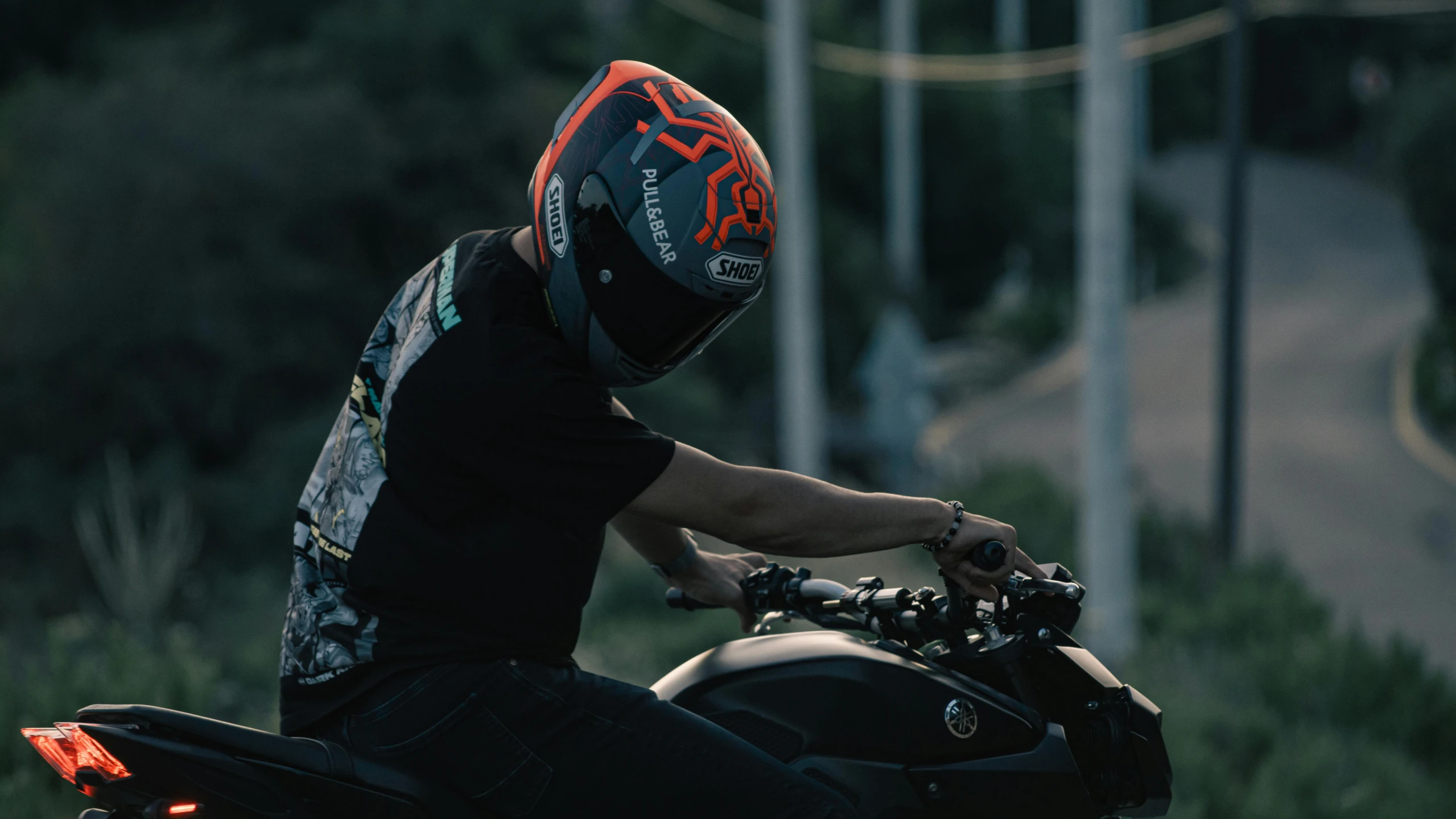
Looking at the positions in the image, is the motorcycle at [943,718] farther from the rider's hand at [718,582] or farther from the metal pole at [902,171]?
the metal pole at [902,171]

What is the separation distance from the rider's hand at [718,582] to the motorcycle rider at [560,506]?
567 millimetres

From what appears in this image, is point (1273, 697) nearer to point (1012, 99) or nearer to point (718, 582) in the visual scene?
point (718, 582)

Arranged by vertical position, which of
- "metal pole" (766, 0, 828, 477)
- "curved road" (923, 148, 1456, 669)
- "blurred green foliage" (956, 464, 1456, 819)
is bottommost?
"curved road" (923, 148, 1456, 669)

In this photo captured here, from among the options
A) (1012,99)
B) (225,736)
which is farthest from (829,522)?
(1012,99)

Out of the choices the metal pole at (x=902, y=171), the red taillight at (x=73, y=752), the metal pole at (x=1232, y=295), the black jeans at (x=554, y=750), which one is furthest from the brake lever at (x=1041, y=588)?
the metal pole at (x=902, y=171)

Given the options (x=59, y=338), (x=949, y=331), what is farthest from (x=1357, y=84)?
(x=59, y=338)

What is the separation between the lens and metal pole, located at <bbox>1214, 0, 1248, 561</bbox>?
12172 mm

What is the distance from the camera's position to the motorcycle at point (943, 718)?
91.9 inches

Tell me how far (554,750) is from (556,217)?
35.7 inches

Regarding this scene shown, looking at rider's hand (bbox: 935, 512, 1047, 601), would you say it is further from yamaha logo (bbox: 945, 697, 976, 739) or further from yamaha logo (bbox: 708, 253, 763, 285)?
yamaha logo (bbox: 708, 253, 763, 285)

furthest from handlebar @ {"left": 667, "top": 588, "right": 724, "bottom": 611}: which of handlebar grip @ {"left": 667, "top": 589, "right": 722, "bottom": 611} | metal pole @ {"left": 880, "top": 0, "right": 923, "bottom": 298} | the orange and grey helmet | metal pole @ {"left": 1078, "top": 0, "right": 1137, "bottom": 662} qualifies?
metal pole @ {"left": 880, "top": 0, "right": 923, "bottom": 298}

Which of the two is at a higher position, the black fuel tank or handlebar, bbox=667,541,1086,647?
handlebar, bbox=667,541,1086,647

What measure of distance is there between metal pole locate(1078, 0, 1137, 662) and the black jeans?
7580 millimetres

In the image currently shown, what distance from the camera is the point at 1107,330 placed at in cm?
948
